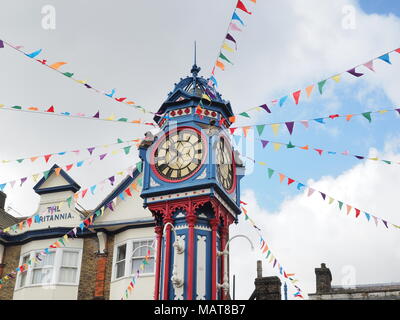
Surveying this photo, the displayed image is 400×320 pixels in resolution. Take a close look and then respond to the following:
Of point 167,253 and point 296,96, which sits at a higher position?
point 296,96

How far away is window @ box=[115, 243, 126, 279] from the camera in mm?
19156

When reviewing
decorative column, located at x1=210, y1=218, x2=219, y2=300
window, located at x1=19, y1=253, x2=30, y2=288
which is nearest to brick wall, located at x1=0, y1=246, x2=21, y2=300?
window, located at x1=19, y1=253, x2=30, y2=288

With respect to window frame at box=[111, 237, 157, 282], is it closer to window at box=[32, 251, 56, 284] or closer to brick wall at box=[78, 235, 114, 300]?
brick wall at box=[78, 235, 114, 300]

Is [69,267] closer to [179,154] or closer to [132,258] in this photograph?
[132,258]

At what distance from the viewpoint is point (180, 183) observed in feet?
45.2

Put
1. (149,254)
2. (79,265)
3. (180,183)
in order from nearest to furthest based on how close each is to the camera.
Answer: (180,183) < (149,254) < (79,265)

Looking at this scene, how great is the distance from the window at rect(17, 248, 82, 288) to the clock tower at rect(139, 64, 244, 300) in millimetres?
7064

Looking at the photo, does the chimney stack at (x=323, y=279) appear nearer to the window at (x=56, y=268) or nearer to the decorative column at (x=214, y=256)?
the window at (x=56, y=268)

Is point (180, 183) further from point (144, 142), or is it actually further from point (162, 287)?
point (162, 287)

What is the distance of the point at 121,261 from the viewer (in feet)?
62.8

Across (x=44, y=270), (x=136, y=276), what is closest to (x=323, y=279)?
(x=136, y=276)

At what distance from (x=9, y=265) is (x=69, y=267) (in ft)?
9.31
